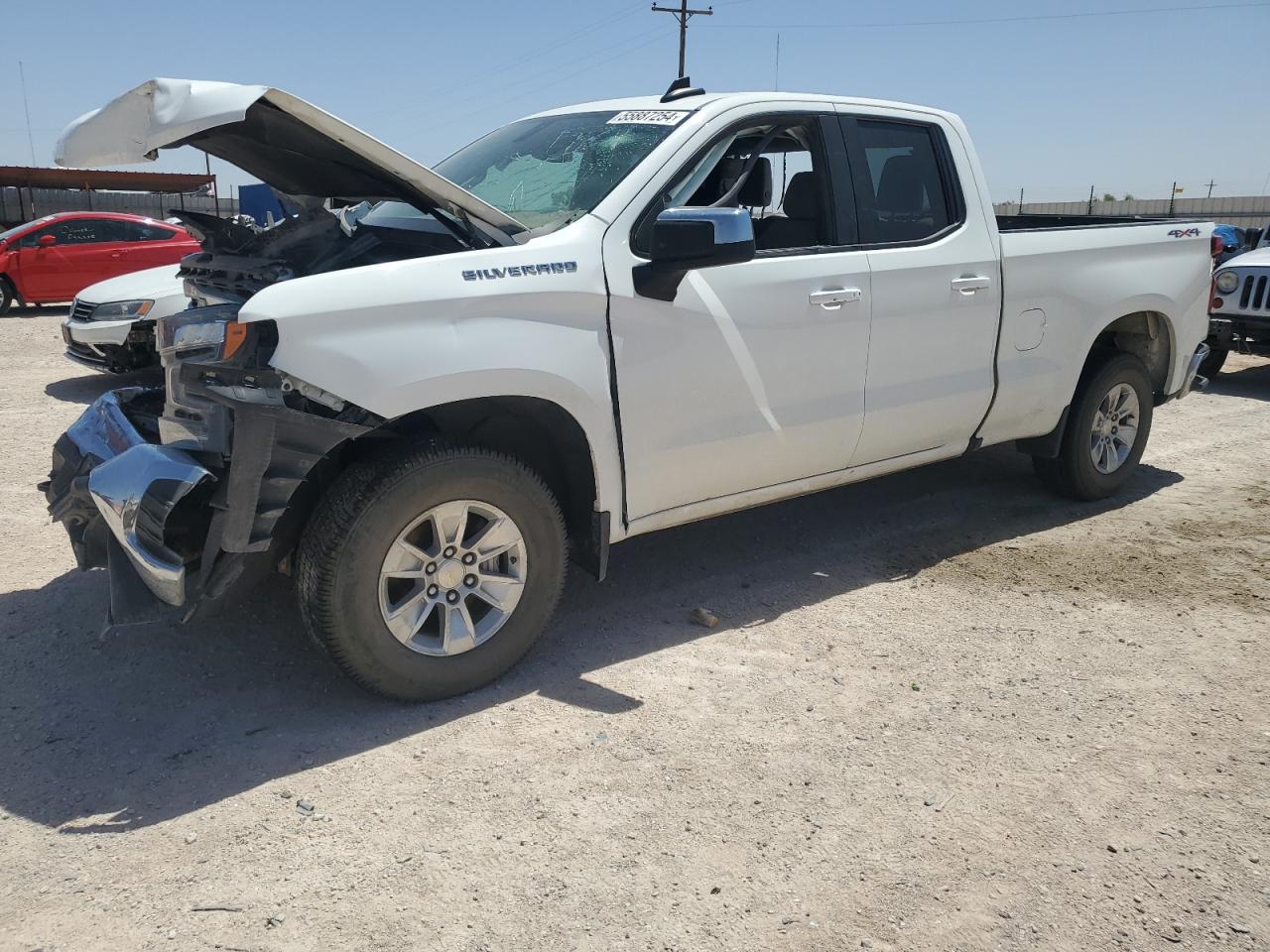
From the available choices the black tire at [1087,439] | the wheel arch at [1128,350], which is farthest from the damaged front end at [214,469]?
the black tire at [1087,439]

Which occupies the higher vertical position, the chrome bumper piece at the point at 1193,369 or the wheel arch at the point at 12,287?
the wheel arch at the point at 12,287

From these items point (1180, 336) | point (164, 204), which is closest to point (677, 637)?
Result: point (1180, 336)

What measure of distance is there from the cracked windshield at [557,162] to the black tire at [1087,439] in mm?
2983

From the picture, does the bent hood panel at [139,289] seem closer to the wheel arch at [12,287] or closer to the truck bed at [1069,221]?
the truck bed at [1069,221]

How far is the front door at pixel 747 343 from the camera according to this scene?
12.3 feet

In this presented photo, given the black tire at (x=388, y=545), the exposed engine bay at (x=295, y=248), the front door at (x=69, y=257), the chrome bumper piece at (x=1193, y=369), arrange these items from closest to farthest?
the black tire at (x=388, y=545) < the exposed engine bay at (x=295, y=248) < the chrome bumper piece at (x=1193, y=369) < the front door at (x=69, y=257)

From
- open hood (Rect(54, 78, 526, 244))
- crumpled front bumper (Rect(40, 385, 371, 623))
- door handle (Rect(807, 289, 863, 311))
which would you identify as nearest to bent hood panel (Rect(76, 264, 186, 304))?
open hood (Rect(54, 78, 526, 244))

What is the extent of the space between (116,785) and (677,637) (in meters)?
2.10

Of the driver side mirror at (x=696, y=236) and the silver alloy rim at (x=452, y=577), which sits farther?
the driver side mirror at (x=696, y=236)

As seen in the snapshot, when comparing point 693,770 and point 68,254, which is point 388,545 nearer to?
point 693,770

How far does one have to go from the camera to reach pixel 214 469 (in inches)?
125

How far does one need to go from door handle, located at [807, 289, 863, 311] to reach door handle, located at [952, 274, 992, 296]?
2.12 ft

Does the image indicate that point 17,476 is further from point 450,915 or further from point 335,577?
point 450,915

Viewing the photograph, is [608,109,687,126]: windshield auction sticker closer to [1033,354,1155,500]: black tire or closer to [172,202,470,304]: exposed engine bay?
[172,202,470,304]: exposed engine bay
